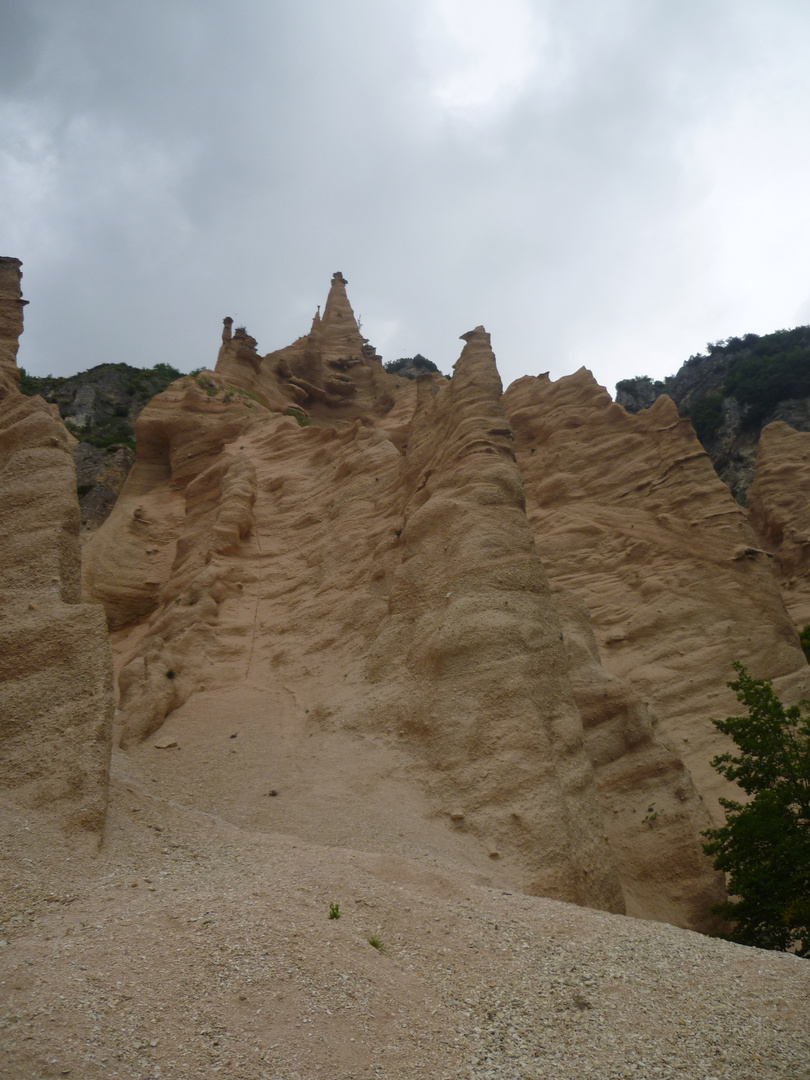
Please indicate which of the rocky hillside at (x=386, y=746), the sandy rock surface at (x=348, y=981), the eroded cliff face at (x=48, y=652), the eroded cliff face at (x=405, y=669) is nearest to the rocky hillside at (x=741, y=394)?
the rocky hillside at (x=386, y=746)

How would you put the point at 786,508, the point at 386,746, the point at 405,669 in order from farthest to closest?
the point at 786,508, the point at 405,669, the point at 386,746

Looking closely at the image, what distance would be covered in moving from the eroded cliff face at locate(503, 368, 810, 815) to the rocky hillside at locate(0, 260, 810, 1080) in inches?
3.3

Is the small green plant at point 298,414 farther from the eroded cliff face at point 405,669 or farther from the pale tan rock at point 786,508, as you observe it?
the pale tan rock at point 786,508

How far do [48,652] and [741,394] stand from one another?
1703 inches

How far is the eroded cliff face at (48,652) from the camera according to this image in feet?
21.2

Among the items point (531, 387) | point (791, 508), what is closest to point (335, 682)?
point (531, 387)

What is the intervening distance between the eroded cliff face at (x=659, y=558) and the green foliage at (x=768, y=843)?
209cm

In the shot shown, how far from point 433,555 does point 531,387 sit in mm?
14552

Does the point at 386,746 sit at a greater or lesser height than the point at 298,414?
lesser

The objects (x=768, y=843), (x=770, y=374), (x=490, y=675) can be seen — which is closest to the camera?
(x=490, y=675)

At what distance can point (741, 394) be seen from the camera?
1699 inches

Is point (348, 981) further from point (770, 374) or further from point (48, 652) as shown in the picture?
point (770, 374)

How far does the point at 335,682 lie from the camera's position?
11664 millimetres

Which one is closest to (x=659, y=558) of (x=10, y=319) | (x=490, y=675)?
(x=490, y=675)
